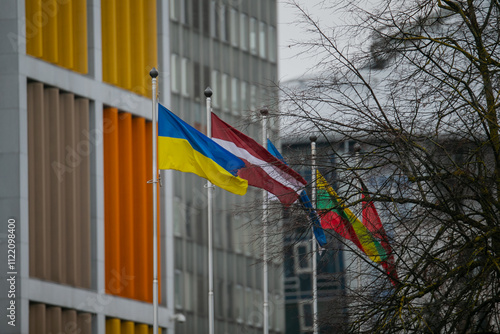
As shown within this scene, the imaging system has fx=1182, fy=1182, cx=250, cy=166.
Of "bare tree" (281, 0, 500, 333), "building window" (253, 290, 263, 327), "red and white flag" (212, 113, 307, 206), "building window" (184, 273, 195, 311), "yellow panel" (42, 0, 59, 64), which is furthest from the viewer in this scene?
"building window" (253, 290, 263, 327)

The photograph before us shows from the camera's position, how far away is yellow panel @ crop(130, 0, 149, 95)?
4300 cm

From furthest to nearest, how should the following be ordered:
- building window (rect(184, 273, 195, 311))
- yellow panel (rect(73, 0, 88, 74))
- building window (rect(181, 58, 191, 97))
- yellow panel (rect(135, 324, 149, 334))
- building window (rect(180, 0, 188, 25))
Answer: building window (rect(181, 58, 191, 97)) < building window (rect(180, 0, 188, 25)) < building window (rect(184, 273, 195, 311)) < yellow panel (rect(135, 324, 149, 334)) < yellow panel (rect(73, 0, 88, 74))

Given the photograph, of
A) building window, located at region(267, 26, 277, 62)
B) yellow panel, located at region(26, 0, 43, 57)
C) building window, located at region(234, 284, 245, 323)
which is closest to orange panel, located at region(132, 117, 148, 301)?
yellow panel, located at region(26, 0, 43, 57)

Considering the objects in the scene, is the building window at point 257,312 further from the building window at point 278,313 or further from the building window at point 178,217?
the building window at point 178,217

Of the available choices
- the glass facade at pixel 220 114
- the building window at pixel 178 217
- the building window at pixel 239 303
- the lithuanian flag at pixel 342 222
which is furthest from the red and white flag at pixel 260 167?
the building window at pixel 239 303

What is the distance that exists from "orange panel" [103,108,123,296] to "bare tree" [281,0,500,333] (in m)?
23.0

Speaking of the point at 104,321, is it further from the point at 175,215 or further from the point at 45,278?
the point at 175,215

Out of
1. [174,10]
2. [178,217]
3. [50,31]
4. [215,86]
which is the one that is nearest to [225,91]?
[215,86]

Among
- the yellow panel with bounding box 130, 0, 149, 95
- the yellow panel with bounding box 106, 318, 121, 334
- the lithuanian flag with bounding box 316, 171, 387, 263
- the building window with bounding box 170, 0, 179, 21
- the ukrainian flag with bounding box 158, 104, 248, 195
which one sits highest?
the building window with bounding box 170, 0, 179, 21

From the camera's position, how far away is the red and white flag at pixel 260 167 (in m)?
18.9

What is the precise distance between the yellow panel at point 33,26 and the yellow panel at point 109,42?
4.17m

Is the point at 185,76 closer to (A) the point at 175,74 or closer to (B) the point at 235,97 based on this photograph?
(A) the point at 175,74

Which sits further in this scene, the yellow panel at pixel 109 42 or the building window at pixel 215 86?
the building window at pixel 215 86

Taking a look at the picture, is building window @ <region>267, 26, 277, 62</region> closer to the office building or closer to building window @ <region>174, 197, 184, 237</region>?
building window @ <region>174, 197, 184, 237</region>
